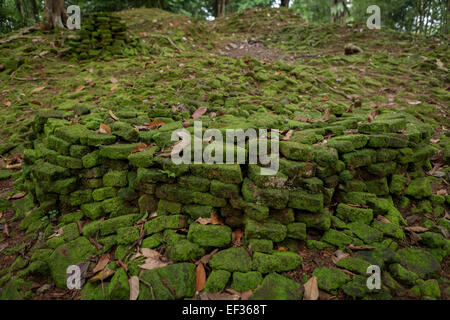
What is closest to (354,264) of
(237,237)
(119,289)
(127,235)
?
(237,237)

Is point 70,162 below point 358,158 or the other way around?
below

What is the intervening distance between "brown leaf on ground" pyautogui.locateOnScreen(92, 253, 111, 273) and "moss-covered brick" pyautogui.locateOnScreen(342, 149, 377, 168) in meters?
2.32

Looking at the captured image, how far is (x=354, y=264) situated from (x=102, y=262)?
1.97 metres

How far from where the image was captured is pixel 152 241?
217 cm

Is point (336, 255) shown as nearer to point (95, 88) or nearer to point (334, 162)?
point (334, 162)

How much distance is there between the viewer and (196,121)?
9.98 feet

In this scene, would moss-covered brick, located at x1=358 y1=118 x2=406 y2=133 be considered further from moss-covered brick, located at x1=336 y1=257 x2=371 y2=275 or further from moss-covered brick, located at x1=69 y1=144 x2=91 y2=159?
moss-covered brick, located at x1=69 y1=144 x2=91 y2=159

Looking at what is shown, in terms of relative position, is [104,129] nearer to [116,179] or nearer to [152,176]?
[116,179]

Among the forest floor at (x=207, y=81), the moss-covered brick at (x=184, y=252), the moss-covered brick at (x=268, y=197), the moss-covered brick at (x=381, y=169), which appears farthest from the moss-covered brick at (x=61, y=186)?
the moss-covered brick at (x=381, y=169)

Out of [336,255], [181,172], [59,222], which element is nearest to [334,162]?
[336,255]

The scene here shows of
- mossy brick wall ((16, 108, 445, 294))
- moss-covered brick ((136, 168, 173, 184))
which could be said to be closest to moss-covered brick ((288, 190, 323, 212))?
mossy brick wall ((16, 108, 445, 294))

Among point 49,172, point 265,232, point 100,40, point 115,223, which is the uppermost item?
point 100,40

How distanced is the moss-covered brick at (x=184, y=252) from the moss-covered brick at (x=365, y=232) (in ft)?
4.26
